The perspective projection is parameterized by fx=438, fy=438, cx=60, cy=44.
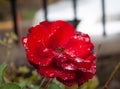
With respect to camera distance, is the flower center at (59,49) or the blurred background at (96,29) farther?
the blurred background at (96,29)

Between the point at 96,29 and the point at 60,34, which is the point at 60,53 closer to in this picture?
the point at 60,34

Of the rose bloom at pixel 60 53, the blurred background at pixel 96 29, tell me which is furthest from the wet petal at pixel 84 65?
the blurred background at pixel 96 29

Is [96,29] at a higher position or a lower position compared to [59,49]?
lower

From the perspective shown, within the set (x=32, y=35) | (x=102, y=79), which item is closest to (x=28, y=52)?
(x=32, y=35)

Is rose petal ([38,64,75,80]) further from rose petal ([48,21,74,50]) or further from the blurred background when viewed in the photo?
the blurred background

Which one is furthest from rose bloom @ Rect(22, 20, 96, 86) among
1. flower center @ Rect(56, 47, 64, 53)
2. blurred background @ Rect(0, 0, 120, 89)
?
blurred background @ Rect(0, 0, 120, 89)

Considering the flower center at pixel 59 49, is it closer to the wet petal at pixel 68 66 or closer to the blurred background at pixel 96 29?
the wet petal at pixel 68 66

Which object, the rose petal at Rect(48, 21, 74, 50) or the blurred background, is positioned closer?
the rose petal at Rect(48, 21, 74, 50)

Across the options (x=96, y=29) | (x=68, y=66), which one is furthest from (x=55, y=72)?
(x=96, y=29)
